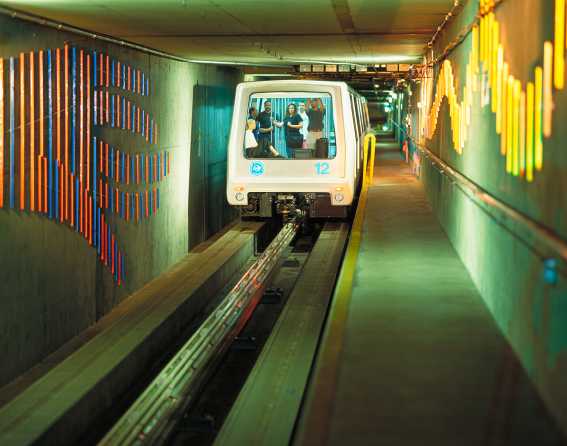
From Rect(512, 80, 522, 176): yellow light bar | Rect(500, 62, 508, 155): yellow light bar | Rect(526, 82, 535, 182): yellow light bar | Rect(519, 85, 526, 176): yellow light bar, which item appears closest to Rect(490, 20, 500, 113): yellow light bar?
Rect(500, 62, 508, 155): yellow light bar

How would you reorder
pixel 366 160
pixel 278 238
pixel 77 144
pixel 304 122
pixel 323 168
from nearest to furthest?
pixel 77 144, pixel 323 168, pixel 304 122, pixel 278 238, pixel 366 160

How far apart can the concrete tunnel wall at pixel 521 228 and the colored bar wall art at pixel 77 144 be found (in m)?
4.15

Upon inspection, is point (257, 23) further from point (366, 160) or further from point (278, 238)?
point (366, 160)

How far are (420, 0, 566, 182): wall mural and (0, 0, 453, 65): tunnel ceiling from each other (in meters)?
1.22

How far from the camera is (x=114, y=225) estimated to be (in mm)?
11977

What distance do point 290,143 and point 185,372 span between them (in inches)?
253

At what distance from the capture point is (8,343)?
8.37 m

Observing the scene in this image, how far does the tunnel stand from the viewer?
492 cm

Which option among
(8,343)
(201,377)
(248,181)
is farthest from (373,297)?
(248,181)

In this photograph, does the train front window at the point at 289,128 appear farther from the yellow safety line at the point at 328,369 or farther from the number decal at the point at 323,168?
the yellow safety line at the point at 328,369

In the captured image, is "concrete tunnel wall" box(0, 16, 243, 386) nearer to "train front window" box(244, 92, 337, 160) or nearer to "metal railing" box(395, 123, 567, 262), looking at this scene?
"train front window" box(244, 92, 337, 160)

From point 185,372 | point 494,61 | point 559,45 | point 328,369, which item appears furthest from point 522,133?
point 185,372

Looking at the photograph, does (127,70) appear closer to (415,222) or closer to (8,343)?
(415,222)

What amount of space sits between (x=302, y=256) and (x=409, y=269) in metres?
7.37
